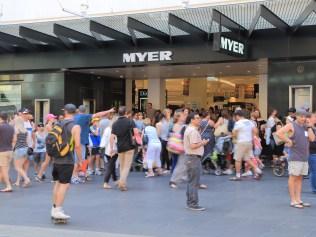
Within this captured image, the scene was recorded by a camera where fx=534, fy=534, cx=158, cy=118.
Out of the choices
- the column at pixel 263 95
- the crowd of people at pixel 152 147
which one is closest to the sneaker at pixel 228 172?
the crowd of people at pixel 152 147

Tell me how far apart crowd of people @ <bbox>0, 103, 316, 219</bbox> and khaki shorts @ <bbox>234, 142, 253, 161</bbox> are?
12 mm

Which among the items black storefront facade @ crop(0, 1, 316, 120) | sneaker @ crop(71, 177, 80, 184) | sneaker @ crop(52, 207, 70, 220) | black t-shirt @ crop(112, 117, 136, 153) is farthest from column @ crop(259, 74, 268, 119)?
sneaker @ crop(52, 207, 70, 220)

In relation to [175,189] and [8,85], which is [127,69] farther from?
[175,189]

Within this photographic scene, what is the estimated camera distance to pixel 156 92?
2577 cm

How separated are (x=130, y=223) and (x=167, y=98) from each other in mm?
19262

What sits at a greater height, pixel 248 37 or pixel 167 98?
pixel 248 37

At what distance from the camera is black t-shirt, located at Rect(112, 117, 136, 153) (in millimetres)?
11445

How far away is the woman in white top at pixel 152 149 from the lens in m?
14.2

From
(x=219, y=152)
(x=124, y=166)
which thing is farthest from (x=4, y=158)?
(x=219, y=152)

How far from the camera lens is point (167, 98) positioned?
2717cm

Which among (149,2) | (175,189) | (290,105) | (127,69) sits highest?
(149,2)

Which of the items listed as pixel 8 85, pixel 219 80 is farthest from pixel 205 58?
pixel 8 85

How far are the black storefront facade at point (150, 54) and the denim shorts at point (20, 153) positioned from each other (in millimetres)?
6253

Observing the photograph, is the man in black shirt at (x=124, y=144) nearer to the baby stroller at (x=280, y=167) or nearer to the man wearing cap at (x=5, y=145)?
the man wearing cap at (x=5, y=145)
